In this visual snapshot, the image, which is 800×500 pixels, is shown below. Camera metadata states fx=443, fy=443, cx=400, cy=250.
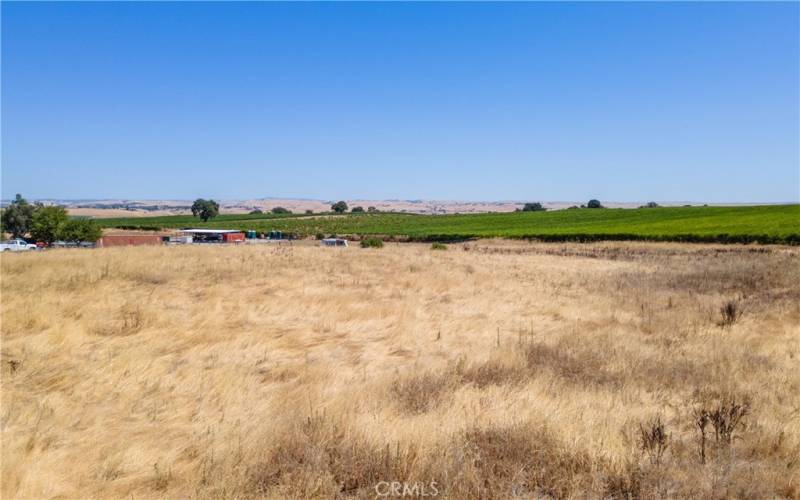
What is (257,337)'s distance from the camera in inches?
312

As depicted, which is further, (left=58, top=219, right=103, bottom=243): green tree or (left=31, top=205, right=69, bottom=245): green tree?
(left=58, top=219, right=103, bottom=243): green tree

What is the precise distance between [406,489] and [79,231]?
58123 millimetres

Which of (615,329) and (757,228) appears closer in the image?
(615,329)

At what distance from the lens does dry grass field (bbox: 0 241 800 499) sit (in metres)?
Result: 3.47

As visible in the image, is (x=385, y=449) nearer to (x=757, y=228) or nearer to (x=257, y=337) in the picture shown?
(x=257, y=337)

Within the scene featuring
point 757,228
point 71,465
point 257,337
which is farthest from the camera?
point 757,228

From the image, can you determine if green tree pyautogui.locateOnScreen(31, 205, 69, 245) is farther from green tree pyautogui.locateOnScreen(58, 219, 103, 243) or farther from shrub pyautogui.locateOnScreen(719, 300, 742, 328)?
shrub pyautogui.locateOnScreen(719, 300, 742, 328)

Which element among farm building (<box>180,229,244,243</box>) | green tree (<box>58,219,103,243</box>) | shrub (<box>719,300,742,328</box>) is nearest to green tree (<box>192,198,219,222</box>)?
farm building (<box>180,229,244,243</box>)

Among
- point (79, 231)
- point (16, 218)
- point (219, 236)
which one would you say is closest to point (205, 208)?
point (16, 218)

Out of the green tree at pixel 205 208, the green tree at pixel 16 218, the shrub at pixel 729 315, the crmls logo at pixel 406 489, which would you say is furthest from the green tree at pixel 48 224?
the green tree at pixel 205 208

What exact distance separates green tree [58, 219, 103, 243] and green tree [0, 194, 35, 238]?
29721 millimetres

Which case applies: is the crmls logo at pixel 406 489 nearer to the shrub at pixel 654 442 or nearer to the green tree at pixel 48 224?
the shrub at pixel 654 442

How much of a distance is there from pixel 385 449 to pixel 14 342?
6.72 m

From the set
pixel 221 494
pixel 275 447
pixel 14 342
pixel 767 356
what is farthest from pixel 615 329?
pixel 14 342
